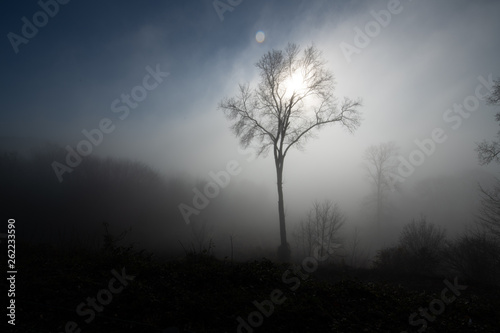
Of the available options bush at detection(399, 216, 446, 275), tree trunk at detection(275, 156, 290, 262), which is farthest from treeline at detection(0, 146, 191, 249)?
bush at detection(399, 216, 446, 275)

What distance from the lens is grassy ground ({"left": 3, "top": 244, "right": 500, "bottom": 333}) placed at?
3.99 metres

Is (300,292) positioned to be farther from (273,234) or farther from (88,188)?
(88,188)

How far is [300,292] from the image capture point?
5363mm

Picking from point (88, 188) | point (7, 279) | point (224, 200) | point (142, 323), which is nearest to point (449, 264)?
point (142, 323)

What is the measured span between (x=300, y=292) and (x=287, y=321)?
1292 mm

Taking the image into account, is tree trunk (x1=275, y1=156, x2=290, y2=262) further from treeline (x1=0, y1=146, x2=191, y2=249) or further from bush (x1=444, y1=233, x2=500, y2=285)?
treeline (x1=0, y1=146, x2=191, y2=249)

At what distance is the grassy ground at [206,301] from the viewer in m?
3.99

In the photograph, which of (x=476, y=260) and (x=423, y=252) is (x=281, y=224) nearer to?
(x=423, y=252)

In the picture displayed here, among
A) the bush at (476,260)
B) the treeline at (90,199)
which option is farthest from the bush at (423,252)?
the treeline at (90,199)

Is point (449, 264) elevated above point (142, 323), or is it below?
below

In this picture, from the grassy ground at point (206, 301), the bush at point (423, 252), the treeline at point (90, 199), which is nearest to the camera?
the grassy ground at point (206, 301)

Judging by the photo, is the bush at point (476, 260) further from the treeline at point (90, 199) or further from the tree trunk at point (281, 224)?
the treeline at point (90, 199)

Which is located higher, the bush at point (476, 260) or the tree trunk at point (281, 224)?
the tree trunk at point (281, 224)

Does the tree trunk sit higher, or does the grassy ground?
the tree trunk
